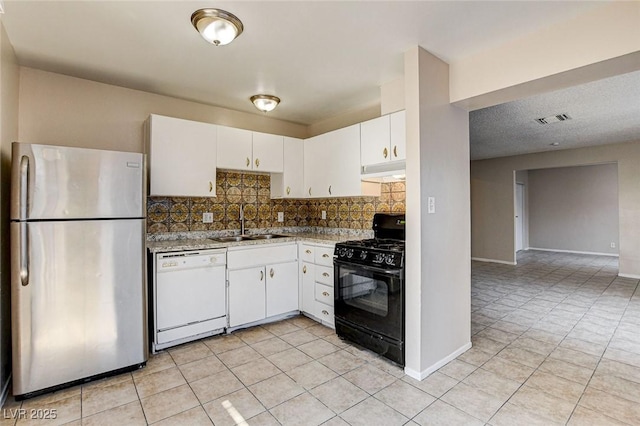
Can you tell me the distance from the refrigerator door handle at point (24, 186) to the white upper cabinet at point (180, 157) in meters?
0.97

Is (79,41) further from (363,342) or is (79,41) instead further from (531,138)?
(531,138)

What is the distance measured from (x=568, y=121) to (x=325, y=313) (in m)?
4.21

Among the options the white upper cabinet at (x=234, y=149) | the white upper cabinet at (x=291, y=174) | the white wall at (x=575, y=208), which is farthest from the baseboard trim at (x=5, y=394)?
the white wall at (x=575, y=208)

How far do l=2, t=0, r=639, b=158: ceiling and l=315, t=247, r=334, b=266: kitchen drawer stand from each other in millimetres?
1667

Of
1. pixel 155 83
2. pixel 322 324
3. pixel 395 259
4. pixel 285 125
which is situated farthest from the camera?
pixel 285 125

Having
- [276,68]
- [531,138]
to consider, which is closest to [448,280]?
[276,68]

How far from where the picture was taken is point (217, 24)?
197 centimetres

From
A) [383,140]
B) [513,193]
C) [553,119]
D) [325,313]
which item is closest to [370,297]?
[325,313]

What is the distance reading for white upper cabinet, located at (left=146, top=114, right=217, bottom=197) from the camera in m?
2.98

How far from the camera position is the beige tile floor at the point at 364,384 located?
6.29ft

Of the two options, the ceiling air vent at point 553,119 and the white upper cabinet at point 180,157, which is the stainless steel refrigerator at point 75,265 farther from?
the ceiling air vent at point 553,119

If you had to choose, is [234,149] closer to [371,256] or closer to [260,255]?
[260,255]

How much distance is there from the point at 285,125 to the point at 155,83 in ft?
5.73

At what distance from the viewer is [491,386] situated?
7.33 ft
